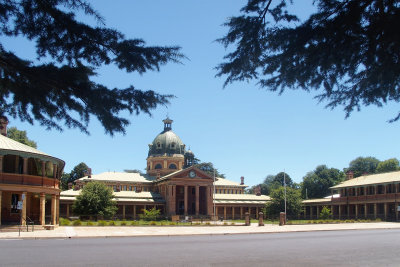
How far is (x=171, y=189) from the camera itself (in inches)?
3007

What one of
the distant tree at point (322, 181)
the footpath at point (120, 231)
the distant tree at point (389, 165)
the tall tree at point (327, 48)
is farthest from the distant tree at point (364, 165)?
the tall tree at point (327, 48)

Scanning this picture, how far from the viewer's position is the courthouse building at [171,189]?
3000 inches

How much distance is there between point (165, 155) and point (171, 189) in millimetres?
14448

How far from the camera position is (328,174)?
4058 inches

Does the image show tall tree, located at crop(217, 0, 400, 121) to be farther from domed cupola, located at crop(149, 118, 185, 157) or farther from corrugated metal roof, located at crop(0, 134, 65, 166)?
domed cupola, located at crop(149, 118, 185, 157)

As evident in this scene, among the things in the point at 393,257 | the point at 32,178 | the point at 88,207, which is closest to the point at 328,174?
the point at 88,207

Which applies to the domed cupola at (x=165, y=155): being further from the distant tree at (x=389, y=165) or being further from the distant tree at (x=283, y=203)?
the distant tree at (x=389, y=165)

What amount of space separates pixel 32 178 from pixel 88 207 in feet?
69.5

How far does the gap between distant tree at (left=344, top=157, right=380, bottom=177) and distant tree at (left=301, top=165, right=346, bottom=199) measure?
873 cm

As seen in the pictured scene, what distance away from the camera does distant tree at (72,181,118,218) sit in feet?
180

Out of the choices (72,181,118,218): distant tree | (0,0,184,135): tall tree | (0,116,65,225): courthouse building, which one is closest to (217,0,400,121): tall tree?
(0,0,184,135): tall tree

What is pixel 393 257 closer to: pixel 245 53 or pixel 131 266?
pixel 131 266

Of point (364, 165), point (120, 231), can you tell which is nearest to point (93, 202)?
point (120, 231)

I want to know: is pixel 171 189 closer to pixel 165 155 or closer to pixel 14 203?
pixel 165 155
